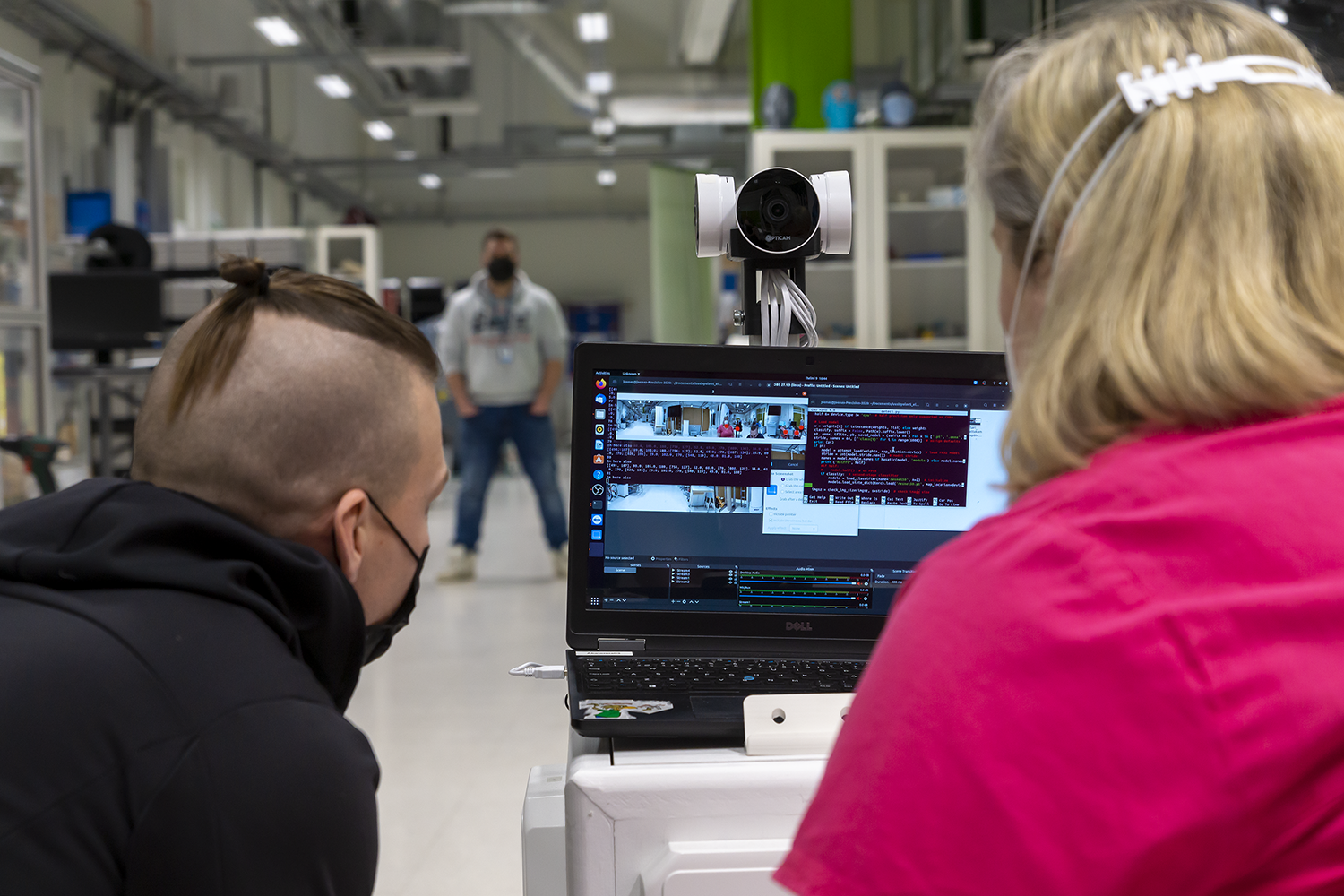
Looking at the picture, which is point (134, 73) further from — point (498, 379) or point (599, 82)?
point (498, 379)

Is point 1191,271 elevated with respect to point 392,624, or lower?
elevated

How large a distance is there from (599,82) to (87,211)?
4.47 meters

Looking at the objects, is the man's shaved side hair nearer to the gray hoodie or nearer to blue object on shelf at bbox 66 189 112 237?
the gray hoodie

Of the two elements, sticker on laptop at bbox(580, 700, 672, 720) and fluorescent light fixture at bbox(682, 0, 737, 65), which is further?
fluorescent light fixture at bbox(682, 0, 737, 65)

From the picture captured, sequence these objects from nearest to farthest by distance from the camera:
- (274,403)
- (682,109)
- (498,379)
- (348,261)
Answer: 1. (274,403)
2. (498,379)
3. (348,261)
4. (682,109)

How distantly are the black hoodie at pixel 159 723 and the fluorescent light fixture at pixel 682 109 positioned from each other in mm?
10447

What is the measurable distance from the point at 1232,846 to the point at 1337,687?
0.26ft

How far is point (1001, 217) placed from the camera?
0.65 meters

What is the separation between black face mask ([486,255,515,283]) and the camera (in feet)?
16.7

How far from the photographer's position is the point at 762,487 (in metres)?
1.16

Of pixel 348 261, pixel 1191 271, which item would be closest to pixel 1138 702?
pixel 1191 271

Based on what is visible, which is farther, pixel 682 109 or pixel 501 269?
pixel 682 109

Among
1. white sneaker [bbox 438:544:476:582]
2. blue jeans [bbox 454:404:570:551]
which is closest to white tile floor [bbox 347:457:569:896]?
white sneaker [bbox 438:544:476:582]

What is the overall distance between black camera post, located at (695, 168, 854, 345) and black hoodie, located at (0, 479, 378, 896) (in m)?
0.62
